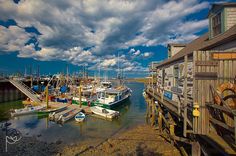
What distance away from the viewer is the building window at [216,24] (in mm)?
10066

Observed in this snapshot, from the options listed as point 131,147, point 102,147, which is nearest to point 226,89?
point 131,147

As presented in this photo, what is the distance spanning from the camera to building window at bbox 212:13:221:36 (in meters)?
10.1

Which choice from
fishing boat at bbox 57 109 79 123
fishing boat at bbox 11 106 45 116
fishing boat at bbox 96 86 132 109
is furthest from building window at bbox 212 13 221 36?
fishing boat at bbox 11 106 45 116

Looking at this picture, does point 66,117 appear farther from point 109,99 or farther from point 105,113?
point 109,99

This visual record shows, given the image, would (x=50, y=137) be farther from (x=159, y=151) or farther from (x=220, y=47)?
(x=220, y=47)

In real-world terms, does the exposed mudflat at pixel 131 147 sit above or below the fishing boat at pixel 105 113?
below

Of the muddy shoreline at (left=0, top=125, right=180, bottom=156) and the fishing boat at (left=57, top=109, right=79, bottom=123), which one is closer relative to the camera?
the muddy shoreline at (left=0, top=125, right=180, bottom=156)

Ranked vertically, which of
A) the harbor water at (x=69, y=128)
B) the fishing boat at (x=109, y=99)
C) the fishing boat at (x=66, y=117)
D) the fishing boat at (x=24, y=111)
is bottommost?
the harbor water at (x=69, y=128)

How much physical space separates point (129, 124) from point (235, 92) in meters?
15.8

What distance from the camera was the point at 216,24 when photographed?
408 inches

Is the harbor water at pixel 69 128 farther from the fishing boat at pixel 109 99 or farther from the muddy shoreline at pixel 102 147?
the fishing boat at pixel 109 99

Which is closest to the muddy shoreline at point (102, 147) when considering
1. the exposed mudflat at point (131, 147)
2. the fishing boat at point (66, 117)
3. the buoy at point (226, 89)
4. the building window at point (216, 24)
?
the exposed mudflat at point (131, 147)

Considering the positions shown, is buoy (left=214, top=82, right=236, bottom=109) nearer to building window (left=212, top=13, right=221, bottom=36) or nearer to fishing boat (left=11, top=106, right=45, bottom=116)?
building window (left=212, top=13, right=221, bottom=36)

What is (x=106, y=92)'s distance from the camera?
30.3m
